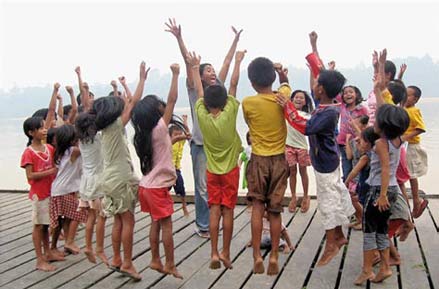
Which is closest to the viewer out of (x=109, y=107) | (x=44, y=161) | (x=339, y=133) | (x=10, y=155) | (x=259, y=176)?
(x=259, y=176)

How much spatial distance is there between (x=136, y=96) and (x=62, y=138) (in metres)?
0.96

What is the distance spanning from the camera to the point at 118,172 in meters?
3.82

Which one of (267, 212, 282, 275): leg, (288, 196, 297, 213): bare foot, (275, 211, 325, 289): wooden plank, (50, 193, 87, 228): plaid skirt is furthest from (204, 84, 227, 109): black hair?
(288, 196, 297, 213): bare foot

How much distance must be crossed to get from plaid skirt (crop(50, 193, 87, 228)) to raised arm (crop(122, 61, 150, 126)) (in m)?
1.01

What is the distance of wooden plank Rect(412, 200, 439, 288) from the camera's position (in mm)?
3703

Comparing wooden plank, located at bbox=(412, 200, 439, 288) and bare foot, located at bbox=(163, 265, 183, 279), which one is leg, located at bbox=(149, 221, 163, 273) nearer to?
bare foot, located at bbox=(163, 265, 183, 279)

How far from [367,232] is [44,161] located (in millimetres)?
2585

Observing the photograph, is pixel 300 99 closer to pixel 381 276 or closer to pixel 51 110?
pixel 381 276

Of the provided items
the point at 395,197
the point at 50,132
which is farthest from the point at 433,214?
the point at 50,132

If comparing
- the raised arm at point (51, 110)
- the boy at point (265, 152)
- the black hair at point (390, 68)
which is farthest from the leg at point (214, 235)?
the black hair at point (390, 68)

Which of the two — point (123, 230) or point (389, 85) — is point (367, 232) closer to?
point (389, 85)

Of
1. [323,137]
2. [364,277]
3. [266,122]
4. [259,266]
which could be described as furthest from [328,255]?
[266,122]

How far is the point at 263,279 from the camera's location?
3656 mm

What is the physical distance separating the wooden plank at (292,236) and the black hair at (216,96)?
1238 millimetres
